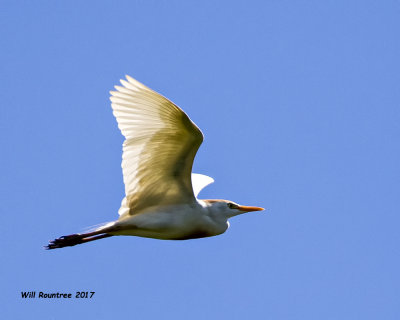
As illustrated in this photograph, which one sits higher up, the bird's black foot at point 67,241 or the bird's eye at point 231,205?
the bird's eye at point 231,205

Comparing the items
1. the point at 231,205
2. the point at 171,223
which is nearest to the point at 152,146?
the point at 171,223

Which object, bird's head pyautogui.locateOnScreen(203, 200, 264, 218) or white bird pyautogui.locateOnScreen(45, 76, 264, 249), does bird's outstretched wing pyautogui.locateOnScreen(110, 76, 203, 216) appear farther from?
bird's head pyautogui.locateOnScreen(203, 200, 264, 218)

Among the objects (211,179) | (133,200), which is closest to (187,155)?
(133,200)

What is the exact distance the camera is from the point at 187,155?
8.70 m

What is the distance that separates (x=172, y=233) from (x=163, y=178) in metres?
0.78

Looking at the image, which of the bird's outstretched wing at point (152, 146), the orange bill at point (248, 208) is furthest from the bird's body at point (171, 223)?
the orange bill at point (248, 208)

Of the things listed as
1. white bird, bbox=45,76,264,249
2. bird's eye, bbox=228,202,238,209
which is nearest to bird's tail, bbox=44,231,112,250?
white bird, bbox=45,76,264,249

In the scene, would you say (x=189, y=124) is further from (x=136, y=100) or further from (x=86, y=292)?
(x=86, y=292)

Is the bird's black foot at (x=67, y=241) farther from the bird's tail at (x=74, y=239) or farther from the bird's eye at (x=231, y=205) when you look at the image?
the bird's eye at (x=231, y=205)

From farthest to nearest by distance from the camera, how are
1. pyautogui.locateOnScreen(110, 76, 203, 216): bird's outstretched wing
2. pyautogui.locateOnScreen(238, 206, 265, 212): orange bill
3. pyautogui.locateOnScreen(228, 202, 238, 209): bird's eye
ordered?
1. pyautogui.locateOnScreen(238, 206, 265, 212): orange bill
2. pyautogui.locateOnScreen(228, 202, 238, 209): bird's eye
3. pyautogui.locateOnScreen(110, 76, 203, 216): bird's outstretched wing

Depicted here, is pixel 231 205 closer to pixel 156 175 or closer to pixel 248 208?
pixel 248 208

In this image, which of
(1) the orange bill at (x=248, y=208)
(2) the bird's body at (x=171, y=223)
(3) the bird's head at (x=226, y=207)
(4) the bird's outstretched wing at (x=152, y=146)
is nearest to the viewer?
(4) the bird's outstretched wing at (x=152, y=146)

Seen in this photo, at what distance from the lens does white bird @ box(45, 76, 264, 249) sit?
842cm

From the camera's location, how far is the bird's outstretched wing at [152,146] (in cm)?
837
